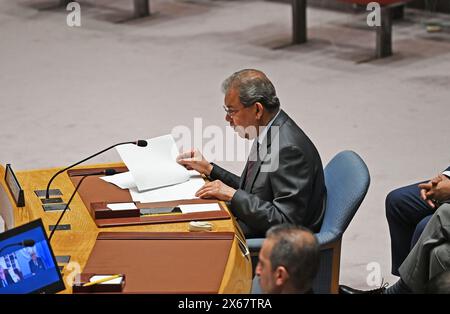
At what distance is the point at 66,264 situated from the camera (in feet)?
13.7

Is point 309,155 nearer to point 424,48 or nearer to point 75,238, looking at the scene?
point 75,238

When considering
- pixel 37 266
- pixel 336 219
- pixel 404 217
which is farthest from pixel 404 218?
pixel 37 266

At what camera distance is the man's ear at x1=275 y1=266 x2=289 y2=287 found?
363cm

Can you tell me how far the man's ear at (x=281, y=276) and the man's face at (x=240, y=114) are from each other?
136cm

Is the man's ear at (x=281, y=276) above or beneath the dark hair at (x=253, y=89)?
beneath

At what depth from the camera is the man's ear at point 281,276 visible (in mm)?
3627

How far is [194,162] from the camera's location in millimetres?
5199

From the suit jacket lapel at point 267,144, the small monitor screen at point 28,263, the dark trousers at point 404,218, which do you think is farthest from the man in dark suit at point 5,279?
the dark trousers at point 404,218

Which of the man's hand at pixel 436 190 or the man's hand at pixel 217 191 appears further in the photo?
the man's hand at pixel 436 190

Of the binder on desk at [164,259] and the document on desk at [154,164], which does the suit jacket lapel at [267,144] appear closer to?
the document on desk at [154,164]

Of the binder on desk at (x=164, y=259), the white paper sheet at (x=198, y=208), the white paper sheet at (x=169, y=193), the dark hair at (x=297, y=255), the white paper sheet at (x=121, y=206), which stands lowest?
the binder on desk at (x=164, y=259)

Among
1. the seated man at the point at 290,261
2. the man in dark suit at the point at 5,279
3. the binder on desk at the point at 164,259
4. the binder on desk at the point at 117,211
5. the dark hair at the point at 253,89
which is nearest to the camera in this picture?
the seated man at the point at 290,261

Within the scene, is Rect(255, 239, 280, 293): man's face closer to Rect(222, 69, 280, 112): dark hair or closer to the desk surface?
the desk surface

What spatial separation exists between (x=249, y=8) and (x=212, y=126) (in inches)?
173
